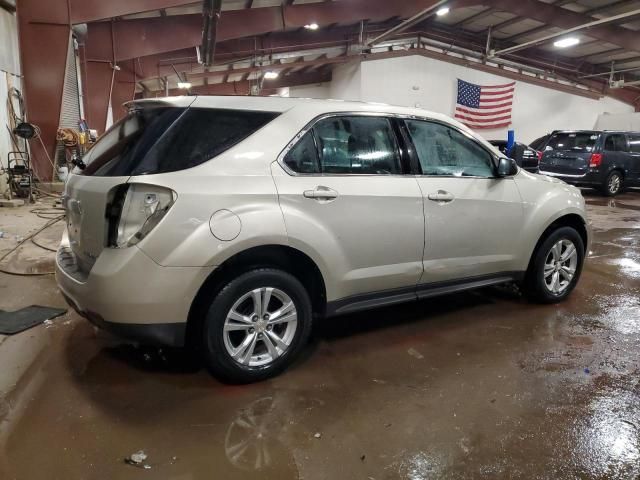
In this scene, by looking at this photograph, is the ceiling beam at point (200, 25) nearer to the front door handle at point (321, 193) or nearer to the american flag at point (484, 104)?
the american flag at point (484, 104)

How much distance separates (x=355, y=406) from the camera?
238 cm

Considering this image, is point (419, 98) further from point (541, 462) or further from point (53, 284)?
A: point (541, 462)

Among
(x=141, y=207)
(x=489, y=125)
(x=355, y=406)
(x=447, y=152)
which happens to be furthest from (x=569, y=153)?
(x=141, y=207)

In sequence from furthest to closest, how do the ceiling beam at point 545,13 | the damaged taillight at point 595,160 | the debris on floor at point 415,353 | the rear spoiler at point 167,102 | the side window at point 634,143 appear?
the ceiling beam at point 545,13, the side window at point 634,143, the damaged taillight at point 595,160, the debris on floor at point 415,353, the rear spoiler at point 167,102

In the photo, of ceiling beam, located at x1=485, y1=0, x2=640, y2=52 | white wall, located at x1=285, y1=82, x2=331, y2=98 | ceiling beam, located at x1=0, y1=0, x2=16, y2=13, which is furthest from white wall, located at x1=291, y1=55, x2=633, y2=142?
ceiling beam, located at x1=0, y1=0, x2=16, y2=13

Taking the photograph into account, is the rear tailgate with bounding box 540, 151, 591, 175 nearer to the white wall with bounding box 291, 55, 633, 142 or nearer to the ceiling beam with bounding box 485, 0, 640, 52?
the ceiling beam with bounding box 485, 0, 640, 52

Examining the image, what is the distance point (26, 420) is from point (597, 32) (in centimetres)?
1699

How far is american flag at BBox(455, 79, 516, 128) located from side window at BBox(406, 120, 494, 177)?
49.3 feet

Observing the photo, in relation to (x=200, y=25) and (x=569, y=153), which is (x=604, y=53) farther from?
(x=200, y=25)

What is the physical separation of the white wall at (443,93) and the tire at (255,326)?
50.2ft

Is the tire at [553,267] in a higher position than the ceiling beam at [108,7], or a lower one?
lower

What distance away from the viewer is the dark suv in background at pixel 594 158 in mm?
11242

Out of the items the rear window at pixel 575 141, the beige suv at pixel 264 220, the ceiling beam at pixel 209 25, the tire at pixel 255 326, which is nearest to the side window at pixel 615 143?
the rear window at pixel 575 141

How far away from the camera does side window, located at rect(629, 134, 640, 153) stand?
11.8 metres
